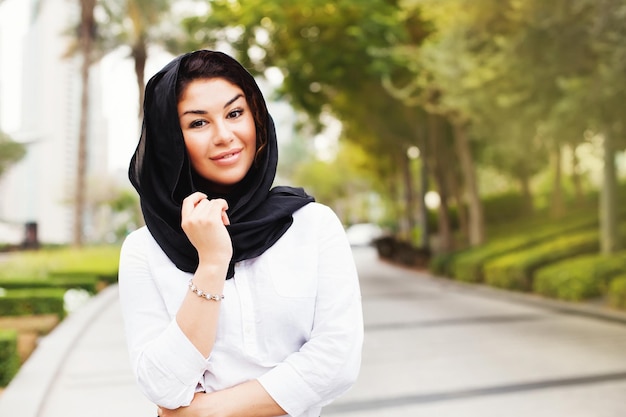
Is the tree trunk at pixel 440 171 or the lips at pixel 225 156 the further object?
the tree trunk at pixel 440 171

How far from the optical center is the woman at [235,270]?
4.94ft

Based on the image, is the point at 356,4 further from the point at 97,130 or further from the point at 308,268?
the point at 97,130

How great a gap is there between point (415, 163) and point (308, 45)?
26.5 metres

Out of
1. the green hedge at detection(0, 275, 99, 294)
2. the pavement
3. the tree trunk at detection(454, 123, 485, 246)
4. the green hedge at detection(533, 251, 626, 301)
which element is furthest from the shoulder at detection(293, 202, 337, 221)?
the tree trunk at detection(454, 123, 485, 246)

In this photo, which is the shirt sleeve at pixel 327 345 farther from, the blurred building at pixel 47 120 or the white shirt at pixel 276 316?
the blurred building at pixel 47 120

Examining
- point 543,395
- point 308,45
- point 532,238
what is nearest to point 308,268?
point 543,395

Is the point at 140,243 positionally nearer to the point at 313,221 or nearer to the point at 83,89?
the point at 313,221

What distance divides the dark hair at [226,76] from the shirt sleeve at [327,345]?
0.29m

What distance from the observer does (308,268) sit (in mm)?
1557

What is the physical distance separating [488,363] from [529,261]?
6.93 meters

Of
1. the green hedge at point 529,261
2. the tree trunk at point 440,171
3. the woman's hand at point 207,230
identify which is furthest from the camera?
the tree trunk at point 440,171

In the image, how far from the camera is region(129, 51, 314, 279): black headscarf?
1.51m

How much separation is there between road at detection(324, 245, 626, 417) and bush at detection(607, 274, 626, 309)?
1.57 ft

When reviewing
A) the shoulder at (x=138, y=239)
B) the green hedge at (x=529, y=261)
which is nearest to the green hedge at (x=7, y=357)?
the shoulder at (x=138, y=239)
